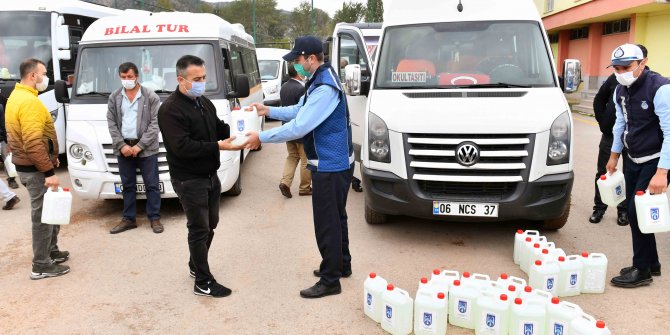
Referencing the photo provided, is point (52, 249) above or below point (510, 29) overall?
below

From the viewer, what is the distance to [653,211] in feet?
13.5

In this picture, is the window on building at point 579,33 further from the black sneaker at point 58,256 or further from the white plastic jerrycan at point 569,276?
the black sneaker at point 58,256

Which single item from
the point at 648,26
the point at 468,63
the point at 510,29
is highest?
the point at 648,26

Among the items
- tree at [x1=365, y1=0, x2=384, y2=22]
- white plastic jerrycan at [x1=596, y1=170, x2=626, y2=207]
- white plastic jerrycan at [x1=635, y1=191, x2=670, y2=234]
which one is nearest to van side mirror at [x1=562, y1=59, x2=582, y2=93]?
white plastic jerrycan at [x1=596, y1=170, x2=626, y2=207]

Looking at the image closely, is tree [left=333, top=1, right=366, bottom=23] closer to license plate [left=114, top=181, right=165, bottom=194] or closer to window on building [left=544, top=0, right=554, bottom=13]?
window on building [left=544, top=0, right=554, bottom=13]

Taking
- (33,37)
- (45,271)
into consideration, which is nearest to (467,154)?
(45,271)

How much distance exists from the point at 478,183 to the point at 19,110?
4055 mm

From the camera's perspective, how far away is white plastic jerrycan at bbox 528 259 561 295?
417cm

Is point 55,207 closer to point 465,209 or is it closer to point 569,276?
point 465,209

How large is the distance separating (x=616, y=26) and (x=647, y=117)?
19.7 meters

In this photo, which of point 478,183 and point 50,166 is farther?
point 478,183

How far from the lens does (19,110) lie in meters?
4.56

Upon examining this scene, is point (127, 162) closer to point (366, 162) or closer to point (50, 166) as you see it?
point (50, 166)

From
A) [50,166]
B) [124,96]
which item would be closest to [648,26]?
[124,96]
